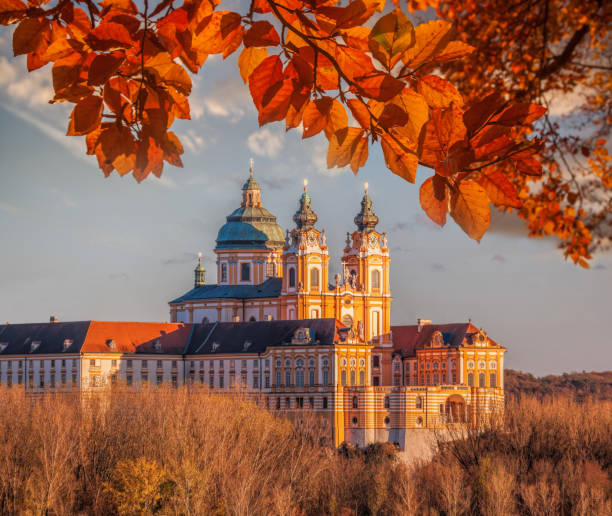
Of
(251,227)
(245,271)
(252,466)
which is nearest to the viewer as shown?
(252,466)

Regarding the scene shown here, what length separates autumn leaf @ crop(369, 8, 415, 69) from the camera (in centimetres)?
266

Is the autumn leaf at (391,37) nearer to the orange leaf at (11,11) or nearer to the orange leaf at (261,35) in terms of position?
the orange leaf at (261,35)

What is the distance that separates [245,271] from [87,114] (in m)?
87.6

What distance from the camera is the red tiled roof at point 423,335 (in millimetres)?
80500

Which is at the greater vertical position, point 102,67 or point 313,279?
point 313,279

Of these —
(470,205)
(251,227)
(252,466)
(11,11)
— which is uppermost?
(251,227)

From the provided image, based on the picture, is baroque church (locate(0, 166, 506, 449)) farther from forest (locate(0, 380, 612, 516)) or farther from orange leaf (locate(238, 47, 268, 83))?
orange leaf (locate(238, 47, 268, 83))

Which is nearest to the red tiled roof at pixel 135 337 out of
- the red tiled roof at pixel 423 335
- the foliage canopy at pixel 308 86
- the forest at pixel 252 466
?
the red tiled roof at pixel 423 335

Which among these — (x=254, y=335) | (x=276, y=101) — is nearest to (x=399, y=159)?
(x=276, y=101)

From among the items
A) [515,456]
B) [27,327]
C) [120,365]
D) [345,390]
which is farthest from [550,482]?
[27,327]

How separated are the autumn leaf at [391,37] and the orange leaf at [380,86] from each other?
83mm

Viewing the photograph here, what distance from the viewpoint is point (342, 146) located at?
10.5 feet

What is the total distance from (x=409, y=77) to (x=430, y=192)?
0.35m

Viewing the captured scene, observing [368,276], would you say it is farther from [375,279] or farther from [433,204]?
[433,204]
